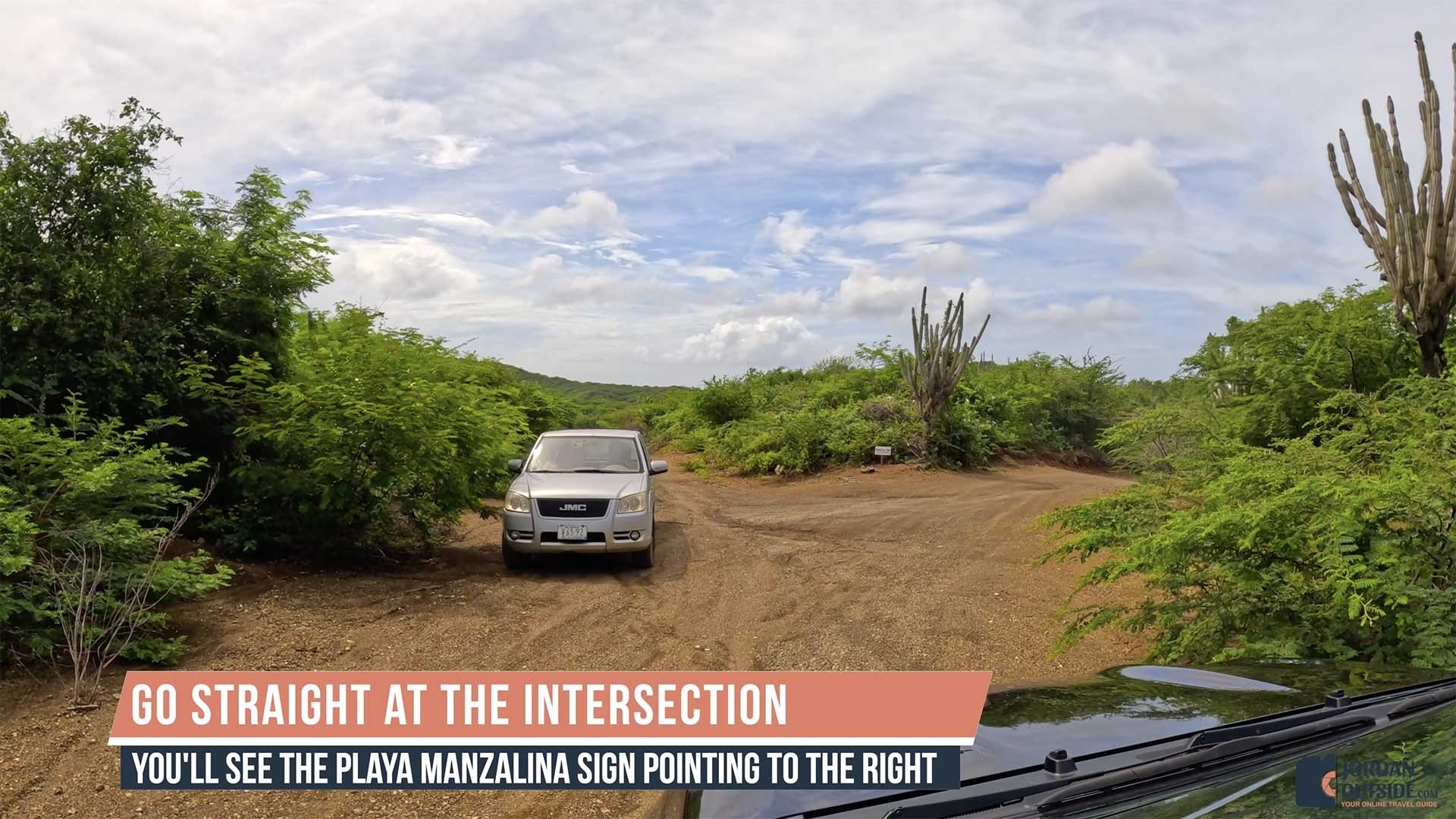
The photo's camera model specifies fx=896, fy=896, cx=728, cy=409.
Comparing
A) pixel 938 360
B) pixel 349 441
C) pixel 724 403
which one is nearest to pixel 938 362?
pixel 938 360

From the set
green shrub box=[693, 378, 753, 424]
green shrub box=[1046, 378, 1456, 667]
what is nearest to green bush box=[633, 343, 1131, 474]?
green shrub box=[693, 378, 753, 424]

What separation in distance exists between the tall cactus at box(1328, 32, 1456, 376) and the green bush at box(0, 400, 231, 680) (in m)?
10.9

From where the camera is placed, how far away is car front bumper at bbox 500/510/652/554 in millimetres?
9352

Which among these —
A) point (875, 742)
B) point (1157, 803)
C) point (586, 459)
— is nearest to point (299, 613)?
point (586, 459)

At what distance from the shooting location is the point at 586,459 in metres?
10.6

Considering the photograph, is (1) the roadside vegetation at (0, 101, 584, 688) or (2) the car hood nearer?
(1) the roadside vegetation at (0, 101, 584, 688)

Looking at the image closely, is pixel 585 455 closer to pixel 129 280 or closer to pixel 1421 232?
pixel 129 280

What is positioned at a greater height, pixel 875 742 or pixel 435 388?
pixel 435 388

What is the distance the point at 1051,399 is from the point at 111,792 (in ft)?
99.4

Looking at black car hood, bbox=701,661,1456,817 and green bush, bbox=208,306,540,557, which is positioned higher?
green bush, bbox=208,306,540,557

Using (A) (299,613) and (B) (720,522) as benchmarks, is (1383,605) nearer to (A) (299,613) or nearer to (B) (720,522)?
(A) (299,613)

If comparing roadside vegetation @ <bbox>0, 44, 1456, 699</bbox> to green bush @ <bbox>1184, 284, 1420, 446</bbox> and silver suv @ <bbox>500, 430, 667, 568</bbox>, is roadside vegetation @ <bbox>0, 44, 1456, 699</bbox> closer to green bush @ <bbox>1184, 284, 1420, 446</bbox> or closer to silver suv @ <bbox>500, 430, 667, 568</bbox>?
green bush @ <bbox>1184, 284, 1420, 446</bbox>

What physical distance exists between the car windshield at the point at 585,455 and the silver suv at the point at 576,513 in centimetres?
3

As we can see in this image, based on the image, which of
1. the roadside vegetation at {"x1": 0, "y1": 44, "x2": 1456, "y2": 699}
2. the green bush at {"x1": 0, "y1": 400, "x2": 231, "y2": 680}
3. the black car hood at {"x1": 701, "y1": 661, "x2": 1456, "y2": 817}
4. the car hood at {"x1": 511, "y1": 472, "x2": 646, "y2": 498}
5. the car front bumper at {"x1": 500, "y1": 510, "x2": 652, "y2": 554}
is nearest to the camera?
the black car hood at {"x1": 701, "y1": 661, "x2": 1456, "y2": 817}
